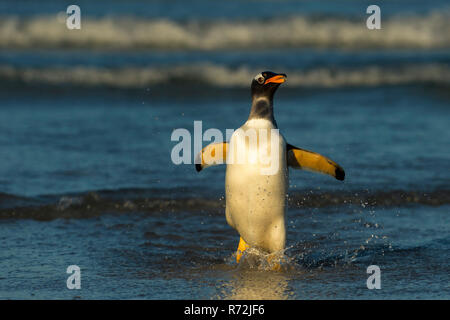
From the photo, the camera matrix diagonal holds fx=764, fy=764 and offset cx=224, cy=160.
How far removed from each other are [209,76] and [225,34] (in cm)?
450

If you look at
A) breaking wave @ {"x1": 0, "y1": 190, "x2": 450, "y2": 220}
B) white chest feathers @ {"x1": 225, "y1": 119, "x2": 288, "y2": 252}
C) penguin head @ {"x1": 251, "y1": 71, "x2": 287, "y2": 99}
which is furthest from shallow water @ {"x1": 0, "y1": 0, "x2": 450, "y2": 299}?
penguin head @ {"x1": 251, "y1": 71, "x2": 287, "y2": 99}

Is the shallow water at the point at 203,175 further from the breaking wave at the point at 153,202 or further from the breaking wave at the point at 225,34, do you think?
the breaking wave at the point at 225,34

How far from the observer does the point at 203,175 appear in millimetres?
7562

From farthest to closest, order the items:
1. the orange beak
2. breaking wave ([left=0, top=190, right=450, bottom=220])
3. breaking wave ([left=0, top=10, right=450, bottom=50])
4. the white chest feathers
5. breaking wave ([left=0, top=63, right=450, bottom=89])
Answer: breaking wave ([left=0, top=10, right=450, bottom=50]) → breaking wave ([left=0, top=63, right=450, bottom=89]) → breaking wave ([left=0, top=190, right=450, bottom=220]) → the orange beak → the white chest feathers

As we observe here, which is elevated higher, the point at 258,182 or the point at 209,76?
the point at 209,76

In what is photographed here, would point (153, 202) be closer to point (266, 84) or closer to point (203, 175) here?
point (203, 175)

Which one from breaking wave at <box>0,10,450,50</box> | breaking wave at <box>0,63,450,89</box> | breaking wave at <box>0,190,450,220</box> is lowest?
breaking wave at <box>0,190,450,220</box>

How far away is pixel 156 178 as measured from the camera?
738 centimetres

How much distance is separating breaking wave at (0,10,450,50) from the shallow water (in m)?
0.32

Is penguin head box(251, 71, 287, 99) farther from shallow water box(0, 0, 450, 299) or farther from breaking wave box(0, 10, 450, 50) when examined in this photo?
breaking wave box(0, 10, 450, 50)

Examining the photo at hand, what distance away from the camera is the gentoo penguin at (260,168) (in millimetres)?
4680

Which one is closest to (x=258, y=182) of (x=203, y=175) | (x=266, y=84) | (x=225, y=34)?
(x=266, y=84)

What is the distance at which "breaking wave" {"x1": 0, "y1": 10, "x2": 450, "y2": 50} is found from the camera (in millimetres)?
17562
